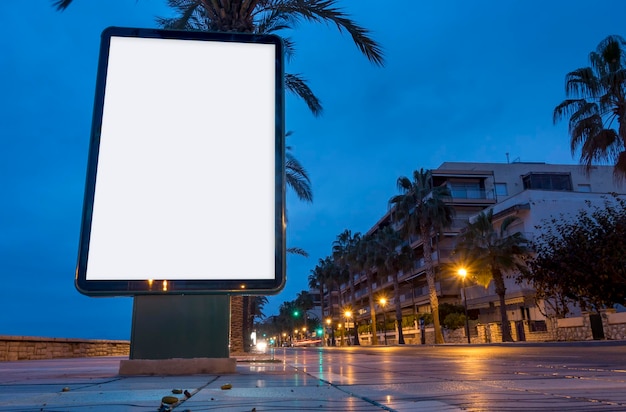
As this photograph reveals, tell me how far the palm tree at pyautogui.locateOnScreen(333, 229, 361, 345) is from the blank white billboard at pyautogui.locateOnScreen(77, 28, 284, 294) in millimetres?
56611

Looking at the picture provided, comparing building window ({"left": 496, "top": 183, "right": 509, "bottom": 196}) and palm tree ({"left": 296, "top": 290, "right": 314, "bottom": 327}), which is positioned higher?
building window ({"left": 496, "top": 183, "right": 509, "bottom": 196})

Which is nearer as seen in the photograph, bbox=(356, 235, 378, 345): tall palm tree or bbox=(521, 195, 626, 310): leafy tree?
bbox=(521, 195, 626, 310): leafy tree

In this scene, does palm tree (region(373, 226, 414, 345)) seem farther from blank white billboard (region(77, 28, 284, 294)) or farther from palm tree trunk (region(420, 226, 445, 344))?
blank white billboard (region(77, 28, 284, 294))

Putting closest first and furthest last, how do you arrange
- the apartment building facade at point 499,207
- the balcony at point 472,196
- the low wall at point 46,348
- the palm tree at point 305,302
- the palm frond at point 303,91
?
the low wall at point 46,348, the palm frond at point 303,91, the apartment building facade at point 499,207, the balcony at point 472,196, the palm tree at point 305,302

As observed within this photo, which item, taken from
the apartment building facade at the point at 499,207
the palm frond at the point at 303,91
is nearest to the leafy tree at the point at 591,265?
the apartment building facade at the point at 499,207

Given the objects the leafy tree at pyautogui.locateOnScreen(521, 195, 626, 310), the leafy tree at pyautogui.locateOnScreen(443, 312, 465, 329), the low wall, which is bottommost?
the low wall

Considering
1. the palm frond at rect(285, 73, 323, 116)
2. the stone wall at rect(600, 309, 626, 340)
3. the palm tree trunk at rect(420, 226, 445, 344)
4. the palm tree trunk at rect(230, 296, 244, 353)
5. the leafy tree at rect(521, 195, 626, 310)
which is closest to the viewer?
the palm frond at rect(285, 73, 323, 116)

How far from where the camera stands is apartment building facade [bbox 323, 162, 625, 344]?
36344 mm

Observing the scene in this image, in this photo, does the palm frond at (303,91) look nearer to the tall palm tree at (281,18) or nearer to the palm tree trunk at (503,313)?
the tall palm tree at (281,18)

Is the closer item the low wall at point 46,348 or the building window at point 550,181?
the low wall at point 46,348

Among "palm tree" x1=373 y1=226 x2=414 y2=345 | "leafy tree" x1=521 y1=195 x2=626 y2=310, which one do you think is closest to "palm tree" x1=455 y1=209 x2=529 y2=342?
"leafy tree" x1=521 y1=195 x2=626 y2=310

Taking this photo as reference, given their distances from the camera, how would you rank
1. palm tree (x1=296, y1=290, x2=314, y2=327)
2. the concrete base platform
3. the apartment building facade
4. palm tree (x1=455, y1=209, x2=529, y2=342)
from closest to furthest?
the concrete base platform < palm tree (x1=455, y1=209, x2=529, y2=342) < the apartment building facade < palm tree (x1=296, y1=290, x2=314, y2=327)

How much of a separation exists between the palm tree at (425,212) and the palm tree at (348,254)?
20.8 meters

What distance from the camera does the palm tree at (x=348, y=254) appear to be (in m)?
62.2
